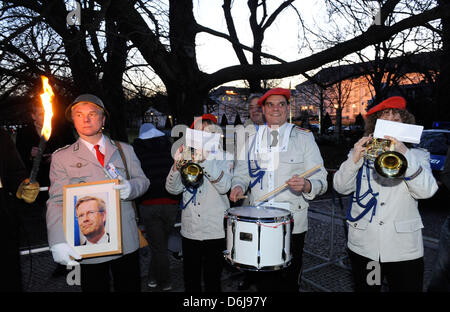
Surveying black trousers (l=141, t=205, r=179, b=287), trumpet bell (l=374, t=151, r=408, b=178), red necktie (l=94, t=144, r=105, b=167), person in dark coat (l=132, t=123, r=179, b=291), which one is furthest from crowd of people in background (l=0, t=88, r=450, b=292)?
black trousers (l=141, t=205, r=179, b=287)

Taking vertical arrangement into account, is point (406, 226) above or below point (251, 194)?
below

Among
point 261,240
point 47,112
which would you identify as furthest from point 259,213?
point 47,112

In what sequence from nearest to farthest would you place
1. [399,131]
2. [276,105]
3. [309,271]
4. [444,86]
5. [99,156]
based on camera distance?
1. [399,131]
2. [99,156]
3. [276,105]
4. [309,271]
5. [444,86]

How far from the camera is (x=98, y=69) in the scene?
18.6 ft

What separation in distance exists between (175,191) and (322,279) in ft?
8.53

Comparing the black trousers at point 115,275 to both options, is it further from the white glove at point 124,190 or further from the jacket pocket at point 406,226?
the jacket pocket at point 406,226

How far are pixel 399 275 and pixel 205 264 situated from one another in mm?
1757

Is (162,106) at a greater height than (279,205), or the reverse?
(162,106)

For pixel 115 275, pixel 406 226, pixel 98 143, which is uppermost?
pixel 98 143

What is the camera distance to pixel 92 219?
2.61 m

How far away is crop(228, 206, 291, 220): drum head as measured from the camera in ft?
9.02

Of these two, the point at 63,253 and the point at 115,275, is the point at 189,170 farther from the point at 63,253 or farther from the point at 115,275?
the point at 63,253
